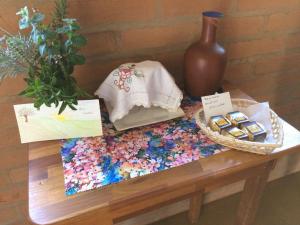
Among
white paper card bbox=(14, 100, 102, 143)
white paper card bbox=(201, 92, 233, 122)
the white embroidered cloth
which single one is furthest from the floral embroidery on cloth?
white paper card bbox=(201, 92, 233, 122)

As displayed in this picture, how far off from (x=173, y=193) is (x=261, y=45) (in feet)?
2.77

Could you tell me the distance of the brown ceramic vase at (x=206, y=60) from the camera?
0.91 m

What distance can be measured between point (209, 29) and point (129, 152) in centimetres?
47

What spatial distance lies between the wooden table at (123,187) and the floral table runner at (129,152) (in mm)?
21

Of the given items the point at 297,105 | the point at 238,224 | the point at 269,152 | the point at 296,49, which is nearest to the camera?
the point at 269,152

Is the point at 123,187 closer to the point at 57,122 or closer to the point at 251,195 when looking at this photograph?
the point at 57,122

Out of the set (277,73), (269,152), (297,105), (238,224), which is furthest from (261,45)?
(238,224)

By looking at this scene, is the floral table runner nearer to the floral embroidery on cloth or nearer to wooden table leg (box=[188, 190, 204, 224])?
the floral embroidery on cloth

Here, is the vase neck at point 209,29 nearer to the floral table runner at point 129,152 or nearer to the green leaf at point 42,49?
the floral table runner at point 129,152

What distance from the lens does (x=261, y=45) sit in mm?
1256

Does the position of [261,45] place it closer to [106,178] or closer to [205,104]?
[205,104]

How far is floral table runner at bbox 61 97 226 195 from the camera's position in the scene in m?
0.71

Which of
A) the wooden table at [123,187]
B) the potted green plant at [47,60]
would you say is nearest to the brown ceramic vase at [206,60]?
the wooden table at [123,187]

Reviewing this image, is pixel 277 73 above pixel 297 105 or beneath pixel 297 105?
above
